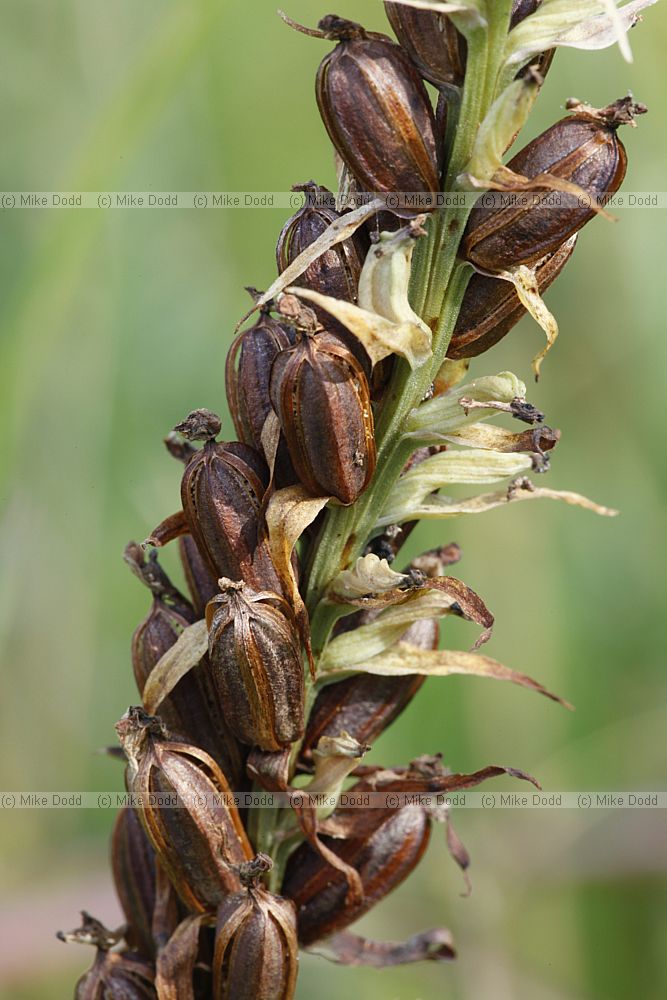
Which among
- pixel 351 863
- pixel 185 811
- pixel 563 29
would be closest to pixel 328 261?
pixel 563 29

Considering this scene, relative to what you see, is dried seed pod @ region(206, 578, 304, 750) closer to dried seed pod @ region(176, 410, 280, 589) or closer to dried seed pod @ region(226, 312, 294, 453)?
dried seed pod @ region(176, 410, 280, 589)

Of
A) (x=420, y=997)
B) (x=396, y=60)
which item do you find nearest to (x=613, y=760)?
(x=420, y=997)

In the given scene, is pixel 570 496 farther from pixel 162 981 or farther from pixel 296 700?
pixel 162 981

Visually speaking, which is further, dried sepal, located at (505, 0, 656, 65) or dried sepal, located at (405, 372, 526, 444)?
dried sepal, located at (405, 372, 526, 444)

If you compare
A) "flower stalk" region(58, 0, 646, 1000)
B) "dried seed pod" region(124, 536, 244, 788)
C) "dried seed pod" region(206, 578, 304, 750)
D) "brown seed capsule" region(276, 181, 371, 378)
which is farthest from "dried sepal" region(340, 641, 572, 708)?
"brown seed capsule" region(276, 181, 371, 378)

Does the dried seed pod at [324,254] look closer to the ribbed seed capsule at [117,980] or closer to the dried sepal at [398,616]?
the dried sepal at [398,616]

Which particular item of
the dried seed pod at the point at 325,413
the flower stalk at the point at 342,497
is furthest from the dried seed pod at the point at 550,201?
the dried seed pod at the point at 325,413
